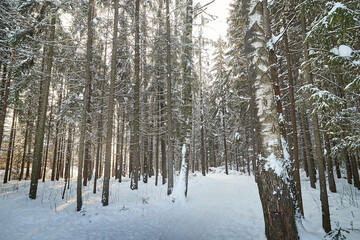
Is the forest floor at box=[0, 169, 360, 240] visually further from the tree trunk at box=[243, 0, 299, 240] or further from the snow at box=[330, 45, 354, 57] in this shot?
the snow at box=[330, 45, 354, 57]

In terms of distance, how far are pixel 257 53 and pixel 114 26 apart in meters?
7.70

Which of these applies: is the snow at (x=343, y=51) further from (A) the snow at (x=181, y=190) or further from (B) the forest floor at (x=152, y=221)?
(A) the snow at (x=181, y=190)

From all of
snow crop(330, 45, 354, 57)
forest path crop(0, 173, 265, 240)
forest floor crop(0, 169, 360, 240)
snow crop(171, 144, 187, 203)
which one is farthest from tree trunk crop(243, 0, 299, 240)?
snow crop(171, 144, 187, 203)

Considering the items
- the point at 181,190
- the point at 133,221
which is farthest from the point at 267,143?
the point at 181,190

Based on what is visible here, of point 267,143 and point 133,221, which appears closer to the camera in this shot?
point 267,143

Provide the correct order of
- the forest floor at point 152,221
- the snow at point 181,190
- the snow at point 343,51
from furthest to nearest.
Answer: the snow at point 181,190, the snow at point 343,51, the forest floor at point 152,221

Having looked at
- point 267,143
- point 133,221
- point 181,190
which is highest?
point 267,143

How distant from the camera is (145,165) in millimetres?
17109

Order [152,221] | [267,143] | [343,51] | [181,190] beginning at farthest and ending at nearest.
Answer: [181,190]
[152,221]
[343,51]
[267,143]

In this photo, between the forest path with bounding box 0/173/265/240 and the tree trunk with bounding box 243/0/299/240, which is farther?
the forest path with bounding box 0/173/265/240

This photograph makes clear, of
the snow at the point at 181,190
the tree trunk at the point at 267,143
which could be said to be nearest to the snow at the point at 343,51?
the tree trunk at the point at 267,143

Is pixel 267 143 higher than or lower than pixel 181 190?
higher

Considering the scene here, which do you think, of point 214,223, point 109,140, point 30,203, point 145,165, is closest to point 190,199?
point 214,223

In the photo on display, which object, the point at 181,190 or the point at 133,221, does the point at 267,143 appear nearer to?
the point at 133,221
